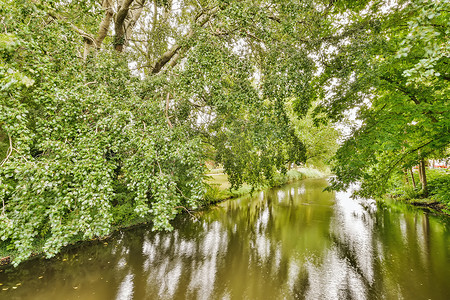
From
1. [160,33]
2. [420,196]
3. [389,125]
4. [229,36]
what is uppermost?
[160,33]

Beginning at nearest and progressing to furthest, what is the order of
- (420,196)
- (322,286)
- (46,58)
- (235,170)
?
(46,58)
(322,286)
(235,170)
(420,196)

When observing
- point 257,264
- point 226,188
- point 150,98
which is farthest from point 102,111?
point 226,188

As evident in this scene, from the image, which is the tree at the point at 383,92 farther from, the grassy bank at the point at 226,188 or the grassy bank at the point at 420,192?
the grassy bank at the point at 420,192

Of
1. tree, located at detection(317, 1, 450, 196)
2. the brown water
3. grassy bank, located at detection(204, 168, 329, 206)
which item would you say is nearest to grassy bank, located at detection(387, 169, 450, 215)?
the brown water

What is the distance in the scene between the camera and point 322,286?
6449 millimetres

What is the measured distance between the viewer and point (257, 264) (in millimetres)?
7773

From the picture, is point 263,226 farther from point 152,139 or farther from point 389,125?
point 152,139

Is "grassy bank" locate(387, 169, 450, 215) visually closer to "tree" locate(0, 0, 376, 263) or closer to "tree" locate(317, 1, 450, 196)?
"tree" locate(317, 1, 450, 196)

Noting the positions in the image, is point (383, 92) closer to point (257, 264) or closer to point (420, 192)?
point (257, 264)

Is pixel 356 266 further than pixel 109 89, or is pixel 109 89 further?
pixel 356 266

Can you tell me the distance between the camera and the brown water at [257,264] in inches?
245

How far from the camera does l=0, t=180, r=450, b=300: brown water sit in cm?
621

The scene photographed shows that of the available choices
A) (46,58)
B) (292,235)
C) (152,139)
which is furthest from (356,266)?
(46,58)

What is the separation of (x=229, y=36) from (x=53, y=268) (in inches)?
417
